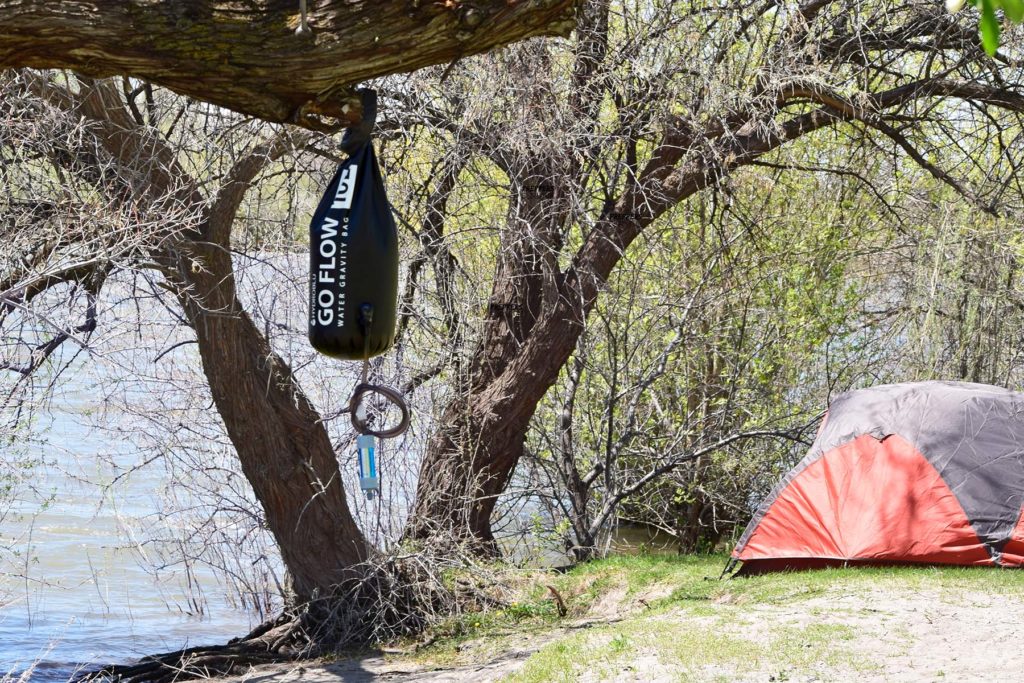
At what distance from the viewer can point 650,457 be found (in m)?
11.4

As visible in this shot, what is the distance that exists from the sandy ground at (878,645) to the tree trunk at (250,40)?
3521 mm

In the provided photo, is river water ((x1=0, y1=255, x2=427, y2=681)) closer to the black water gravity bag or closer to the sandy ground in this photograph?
the sandy ground

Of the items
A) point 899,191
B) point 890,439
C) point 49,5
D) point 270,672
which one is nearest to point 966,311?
point 899,191

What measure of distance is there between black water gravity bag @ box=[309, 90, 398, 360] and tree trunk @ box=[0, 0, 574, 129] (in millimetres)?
575

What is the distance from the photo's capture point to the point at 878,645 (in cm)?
638

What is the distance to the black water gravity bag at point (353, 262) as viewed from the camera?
15.9ft

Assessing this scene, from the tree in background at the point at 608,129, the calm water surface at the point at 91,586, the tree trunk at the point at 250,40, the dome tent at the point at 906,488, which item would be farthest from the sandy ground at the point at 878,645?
the tree trunk at the point at 250,40

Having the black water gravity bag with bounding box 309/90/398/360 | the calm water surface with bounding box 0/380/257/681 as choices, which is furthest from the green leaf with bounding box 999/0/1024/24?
the calm water surface with bounding box 0/380/257/681

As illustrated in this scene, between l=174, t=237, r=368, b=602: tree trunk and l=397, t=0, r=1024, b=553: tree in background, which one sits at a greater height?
l=397, t=0, r=1024, b=553: tree in background

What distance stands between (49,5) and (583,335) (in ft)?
23.8

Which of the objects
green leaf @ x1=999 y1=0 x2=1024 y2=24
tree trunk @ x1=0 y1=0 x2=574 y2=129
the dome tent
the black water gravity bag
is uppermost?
tree trunk @ x1=0 y1=0 x2=574 y2=129

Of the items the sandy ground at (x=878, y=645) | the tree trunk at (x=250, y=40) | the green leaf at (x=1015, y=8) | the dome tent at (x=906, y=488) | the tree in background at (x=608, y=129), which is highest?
the tree in background at (x=608, y=129)

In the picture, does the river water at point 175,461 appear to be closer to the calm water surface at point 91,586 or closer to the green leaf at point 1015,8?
the calm water surface at point 91,586

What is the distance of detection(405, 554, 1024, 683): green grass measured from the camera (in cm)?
624
